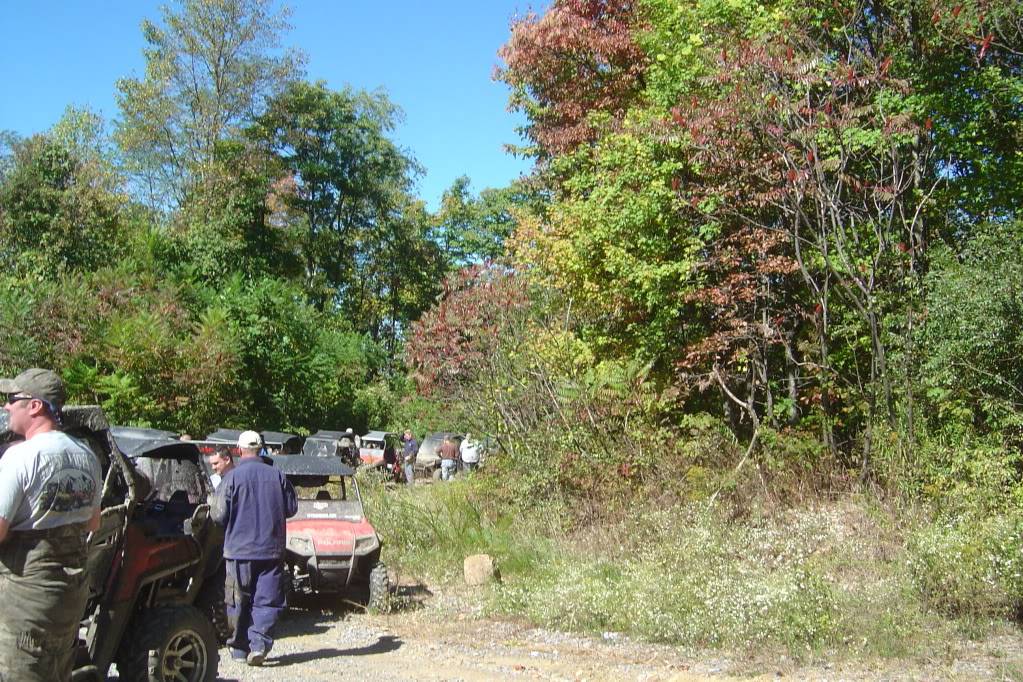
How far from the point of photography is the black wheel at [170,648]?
594 cm

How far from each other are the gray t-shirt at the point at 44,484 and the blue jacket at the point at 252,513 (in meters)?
3.26

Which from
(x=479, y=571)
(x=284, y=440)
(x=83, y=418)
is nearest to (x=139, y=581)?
(x=83, y=418)

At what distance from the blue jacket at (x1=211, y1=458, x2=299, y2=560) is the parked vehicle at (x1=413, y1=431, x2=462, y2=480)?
23714 millimetres

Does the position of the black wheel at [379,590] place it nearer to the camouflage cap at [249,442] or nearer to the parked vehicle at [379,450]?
the camouflage cap at [249,442]

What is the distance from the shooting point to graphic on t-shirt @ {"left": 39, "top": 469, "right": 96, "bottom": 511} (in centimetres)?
462

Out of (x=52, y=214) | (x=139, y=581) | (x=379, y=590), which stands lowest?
(x=379, y=590)

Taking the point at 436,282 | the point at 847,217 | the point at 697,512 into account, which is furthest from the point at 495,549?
the point at 436,282

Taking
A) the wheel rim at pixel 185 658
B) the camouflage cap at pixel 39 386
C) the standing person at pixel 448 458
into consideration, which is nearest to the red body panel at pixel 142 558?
the wheel rim at pixel 185 658

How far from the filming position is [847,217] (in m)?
13.6

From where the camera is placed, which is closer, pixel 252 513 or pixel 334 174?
pixel 252 513

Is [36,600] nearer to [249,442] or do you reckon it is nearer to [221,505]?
[221,505]

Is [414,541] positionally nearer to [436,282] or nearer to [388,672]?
[388,672]

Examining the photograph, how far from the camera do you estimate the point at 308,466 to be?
10727 mm

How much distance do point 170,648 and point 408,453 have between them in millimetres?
26683
